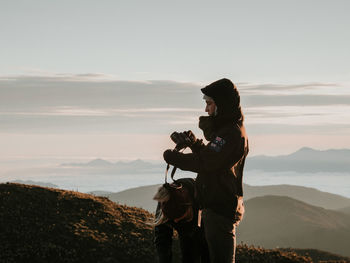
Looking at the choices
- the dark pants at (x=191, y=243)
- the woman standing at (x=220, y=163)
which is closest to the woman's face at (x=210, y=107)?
the woman standing at (x=220, y=163)

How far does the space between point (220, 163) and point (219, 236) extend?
0.95m

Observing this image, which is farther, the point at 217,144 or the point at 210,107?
the point at 210,107

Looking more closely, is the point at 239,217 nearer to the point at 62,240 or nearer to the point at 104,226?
the point at 62,240

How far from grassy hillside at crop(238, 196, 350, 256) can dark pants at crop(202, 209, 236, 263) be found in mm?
68127

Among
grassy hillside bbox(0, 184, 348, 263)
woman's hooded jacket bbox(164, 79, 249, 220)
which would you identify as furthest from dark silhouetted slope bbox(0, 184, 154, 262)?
woman's hooded jacket bbox(164, 79, 249, 220)

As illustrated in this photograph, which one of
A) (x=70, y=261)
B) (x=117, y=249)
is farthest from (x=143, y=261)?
(x=70, y=261)

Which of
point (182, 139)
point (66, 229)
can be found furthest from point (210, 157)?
point (66, 229)

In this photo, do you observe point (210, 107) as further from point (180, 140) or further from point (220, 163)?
point (220, 163)

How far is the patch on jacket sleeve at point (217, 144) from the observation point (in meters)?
6.03

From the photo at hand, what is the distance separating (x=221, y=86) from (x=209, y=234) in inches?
73.7

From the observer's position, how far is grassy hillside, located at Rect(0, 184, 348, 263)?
45.3 feet

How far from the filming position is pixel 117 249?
14.7 meters

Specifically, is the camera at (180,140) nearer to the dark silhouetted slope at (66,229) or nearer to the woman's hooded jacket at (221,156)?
the woman's hooded jacket at (221,156)

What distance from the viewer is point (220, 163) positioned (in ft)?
19.9
